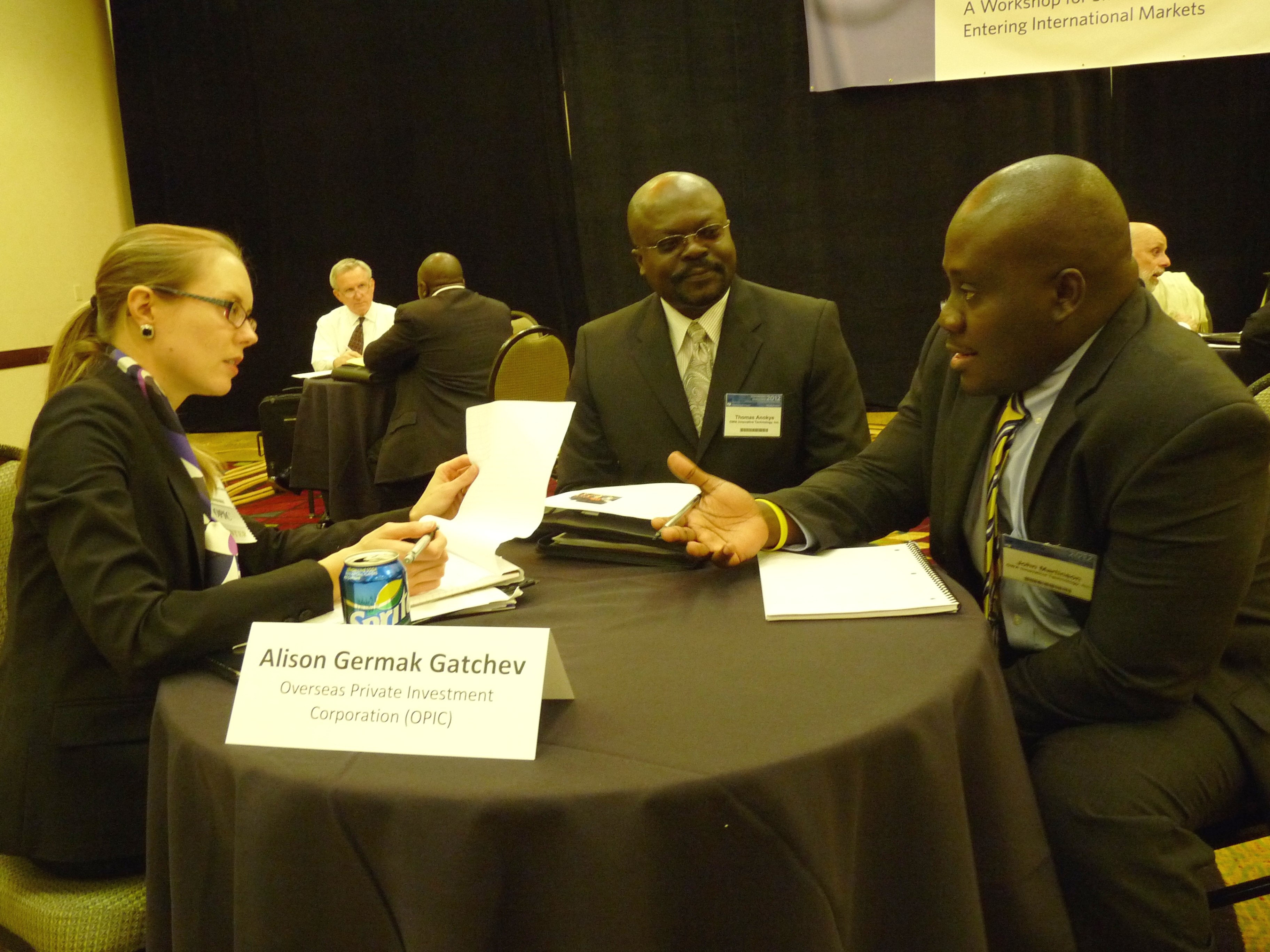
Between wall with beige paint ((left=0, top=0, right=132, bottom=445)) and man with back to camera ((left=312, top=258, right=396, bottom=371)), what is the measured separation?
184 cm

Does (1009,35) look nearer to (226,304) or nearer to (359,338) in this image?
(359,338)

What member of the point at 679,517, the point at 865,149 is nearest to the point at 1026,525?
the point at 679,517

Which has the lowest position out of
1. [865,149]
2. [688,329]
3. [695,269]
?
[688,329]

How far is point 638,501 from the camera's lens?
71.2 inches

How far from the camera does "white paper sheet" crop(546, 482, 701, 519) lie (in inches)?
67.6

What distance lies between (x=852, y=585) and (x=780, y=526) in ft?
0.77

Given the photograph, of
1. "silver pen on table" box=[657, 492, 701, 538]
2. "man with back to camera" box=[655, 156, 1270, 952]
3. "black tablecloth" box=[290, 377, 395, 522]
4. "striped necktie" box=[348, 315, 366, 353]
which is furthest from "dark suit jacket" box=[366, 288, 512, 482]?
"man with back to camera" box=[655, 156, 1270, 952]

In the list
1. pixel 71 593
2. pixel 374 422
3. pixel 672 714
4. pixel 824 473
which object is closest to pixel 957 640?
pixel 672 714

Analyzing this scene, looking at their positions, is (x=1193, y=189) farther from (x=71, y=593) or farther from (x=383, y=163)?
(x=71, y=593)

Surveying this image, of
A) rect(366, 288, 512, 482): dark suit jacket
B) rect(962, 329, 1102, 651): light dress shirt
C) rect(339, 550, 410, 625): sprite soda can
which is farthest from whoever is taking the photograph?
rect(366, 288, 512, 482): dark suit jacket

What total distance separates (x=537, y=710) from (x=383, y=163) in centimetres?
795

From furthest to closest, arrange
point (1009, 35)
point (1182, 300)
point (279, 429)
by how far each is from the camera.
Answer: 1. point (1009, 35)
2. point (1182, 300)
3. point (279, 429)

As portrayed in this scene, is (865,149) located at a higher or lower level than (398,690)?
higher

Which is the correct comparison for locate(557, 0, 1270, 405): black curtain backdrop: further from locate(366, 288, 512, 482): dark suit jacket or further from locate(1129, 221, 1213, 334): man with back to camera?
locate(366, 288, 512, 482): dark suit jacket
